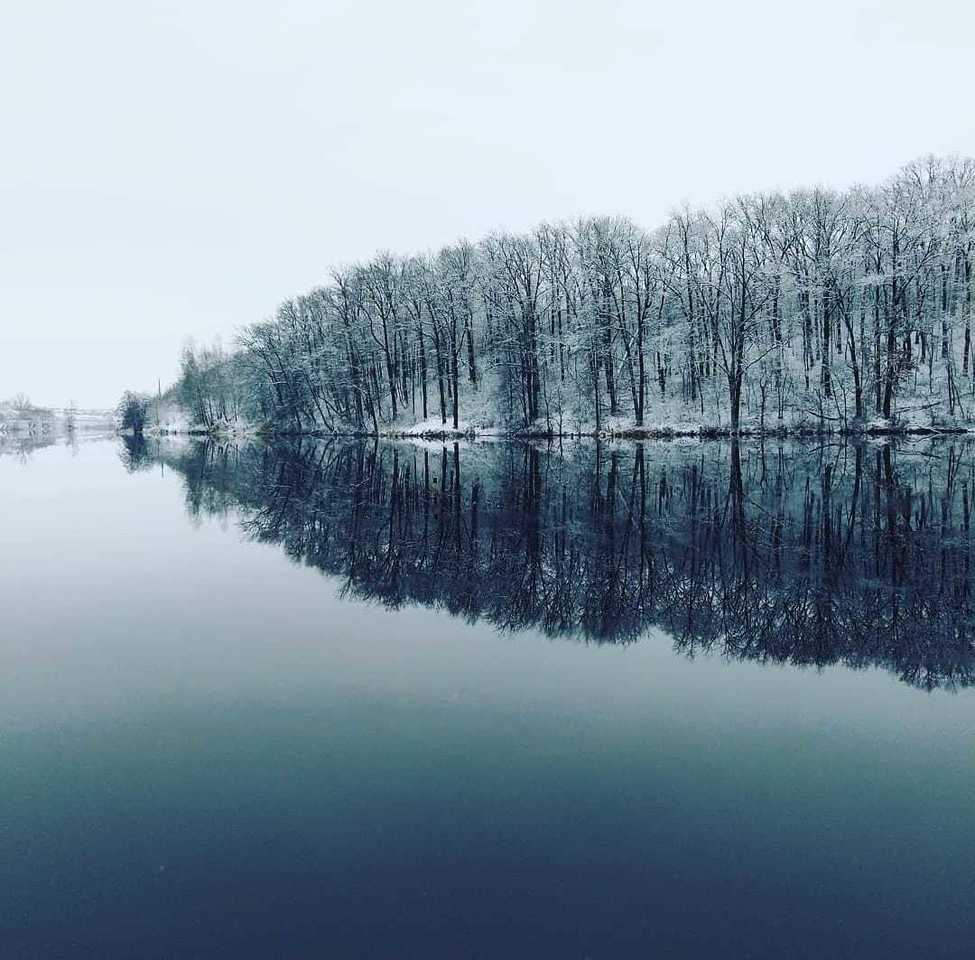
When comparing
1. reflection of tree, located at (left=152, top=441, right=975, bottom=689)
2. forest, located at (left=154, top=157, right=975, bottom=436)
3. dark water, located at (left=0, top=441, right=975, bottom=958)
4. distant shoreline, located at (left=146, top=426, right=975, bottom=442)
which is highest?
forest, located at (left=154, top=157, right=975, bottom=436)

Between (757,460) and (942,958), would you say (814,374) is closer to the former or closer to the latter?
(757,460)

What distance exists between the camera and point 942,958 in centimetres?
378

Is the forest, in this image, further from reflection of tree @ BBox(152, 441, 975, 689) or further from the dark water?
the dark water

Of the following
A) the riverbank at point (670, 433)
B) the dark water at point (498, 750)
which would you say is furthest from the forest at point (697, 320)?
the dark water at point (498, 750)

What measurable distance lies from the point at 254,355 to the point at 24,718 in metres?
96.0

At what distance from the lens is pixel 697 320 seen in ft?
197

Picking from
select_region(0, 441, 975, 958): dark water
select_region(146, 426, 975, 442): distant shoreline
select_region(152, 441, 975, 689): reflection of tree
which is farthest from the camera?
select_region(146, 426, 975, 442): distant shoreline

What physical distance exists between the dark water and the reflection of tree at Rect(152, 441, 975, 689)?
0.32 feet

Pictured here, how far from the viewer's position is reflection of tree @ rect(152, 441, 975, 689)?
927cm

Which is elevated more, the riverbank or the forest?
the forest

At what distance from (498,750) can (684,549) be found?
913 centimetres

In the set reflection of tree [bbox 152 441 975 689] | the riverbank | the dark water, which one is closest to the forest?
the riverbank

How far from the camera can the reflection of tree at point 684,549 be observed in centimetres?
927

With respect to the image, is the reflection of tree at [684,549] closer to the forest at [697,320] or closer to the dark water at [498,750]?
the dark water at [498,750]
